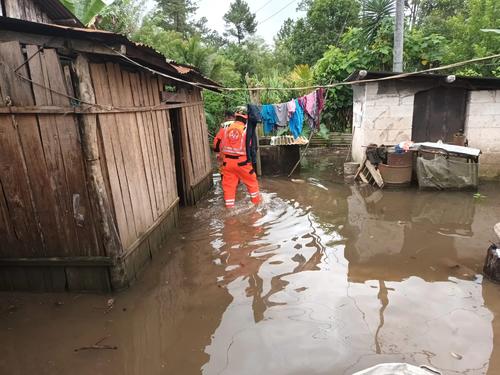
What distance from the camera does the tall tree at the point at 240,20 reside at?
116ft

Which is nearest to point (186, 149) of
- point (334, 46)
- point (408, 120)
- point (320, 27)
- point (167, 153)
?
point (167, 153)

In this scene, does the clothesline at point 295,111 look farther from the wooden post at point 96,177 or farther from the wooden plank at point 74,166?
the wooden plank at point 74,166

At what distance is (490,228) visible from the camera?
20.9ft

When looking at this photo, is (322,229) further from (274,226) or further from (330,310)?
(330,310)

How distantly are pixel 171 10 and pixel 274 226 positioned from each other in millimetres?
25656

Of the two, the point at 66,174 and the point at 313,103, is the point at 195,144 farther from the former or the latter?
the point at 66,174

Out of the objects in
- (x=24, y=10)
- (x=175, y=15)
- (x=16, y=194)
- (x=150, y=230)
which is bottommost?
(x=150, y=230)

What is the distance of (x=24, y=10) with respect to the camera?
7145 mm

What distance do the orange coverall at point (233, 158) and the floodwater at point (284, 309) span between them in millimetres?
1019

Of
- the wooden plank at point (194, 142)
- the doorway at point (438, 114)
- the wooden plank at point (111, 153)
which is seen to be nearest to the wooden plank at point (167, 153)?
the wooden plank at point (194, 142)

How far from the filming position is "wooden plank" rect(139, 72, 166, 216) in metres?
5.81

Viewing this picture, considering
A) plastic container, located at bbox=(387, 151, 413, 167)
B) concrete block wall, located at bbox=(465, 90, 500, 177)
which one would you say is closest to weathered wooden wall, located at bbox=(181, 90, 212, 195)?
plastic container, located at bbox=(387, 151, 413, 167)

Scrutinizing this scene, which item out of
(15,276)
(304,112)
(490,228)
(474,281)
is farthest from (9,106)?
(304,112)

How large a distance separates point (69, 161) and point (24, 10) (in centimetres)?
499
